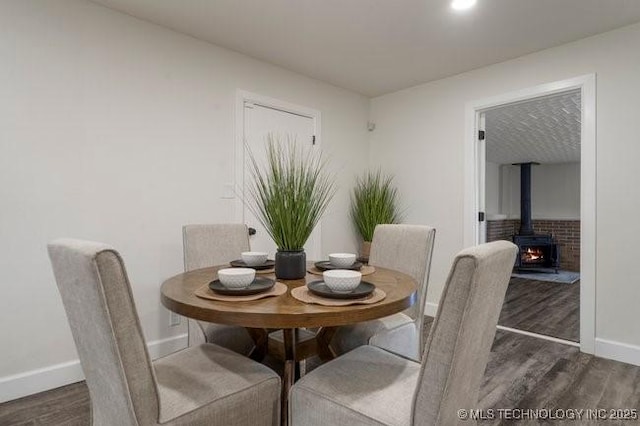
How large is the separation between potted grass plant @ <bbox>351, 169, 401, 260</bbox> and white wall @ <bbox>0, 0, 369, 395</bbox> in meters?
1.56

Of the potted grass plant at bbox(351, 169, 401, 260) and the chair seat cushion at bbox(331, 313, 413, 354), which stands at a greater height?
the potted grass plant at bbox(351, 169, 401, 260)

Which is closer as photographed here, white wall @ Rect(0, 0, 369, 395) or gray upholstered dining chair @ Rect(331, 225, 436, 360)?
gray upholstered dining chair @ Rect(331, 225, 436, 360)

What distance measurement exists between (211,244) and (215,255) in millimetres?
73

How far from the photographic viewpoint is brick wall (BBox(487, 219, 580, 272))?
6.95m

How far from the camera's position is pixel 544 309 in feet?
13.0

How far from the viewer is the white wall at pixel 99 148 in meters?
2.05

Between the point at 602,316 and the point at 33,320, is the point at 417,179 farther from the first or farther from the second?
the point at 33,320

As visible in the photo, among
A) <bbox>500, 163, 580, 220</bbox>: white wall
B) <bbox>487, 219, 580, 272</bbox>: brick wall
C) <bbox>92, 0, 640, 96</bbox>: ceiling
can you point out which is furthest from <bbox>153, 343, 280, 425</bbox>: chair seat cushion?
<bbox>500, 163, 580, 220</bbox>: white wall

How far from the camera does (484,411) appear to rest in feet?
6.20

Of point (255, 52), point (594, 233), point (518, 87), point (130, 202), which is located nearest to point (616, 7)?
point (518, 87)

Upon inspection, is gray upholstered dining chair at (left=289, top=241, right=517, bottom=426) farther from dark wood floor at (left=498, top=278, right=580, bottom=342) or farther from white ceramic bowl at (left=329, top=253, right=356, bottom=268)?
dark wood floor at (left=498, top=278, right=580, bottom=342)

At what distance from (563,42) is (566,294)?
11.2ft

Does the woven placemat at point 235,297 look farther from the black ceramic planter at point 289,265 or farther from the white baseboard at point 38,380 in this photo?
the white baseboard at point 38,380

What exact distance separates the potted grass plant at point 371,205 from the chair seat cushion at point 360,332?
1877 millimetres
